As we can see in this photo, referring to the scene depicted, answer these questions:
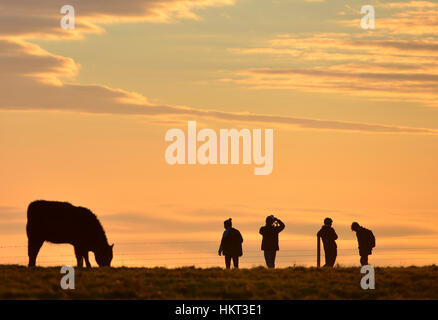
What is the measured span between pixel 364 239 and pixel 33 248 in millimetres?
12184

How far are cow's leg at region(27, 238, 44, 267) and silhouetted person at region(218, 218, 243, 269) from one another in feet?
22.3

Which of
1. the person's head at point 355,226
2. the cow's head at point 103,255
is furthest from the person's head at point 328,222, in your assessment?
the cow's head at point 103,255

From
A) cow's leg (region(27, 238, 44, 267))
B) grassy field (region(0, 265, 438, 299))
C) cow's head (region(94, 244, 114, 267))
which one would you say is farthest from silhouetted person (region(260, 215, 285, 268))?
cow's leg (region(27, 238, 44, 267))

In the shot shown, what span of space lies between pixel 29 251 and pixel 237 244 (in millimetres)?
7699

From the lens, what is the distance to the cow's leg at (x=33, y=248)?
37656mm

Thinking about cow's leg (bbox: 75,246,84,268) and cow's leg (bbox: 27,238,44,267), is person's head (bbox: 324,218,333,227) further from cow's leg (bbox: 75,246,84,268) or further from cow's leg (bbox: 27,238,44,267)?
cow's leg (bbox: 27,238,44,267)

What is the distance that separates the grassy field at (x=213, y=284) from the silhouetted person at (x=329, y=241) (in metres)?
4.15

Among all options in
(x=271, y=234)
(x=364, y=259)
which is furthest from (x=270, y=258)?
(x=364, y=259)

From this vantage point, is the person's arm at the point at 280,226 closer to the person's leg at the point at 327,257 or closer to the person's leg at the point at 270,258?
the person's leg at the point at 270,258
